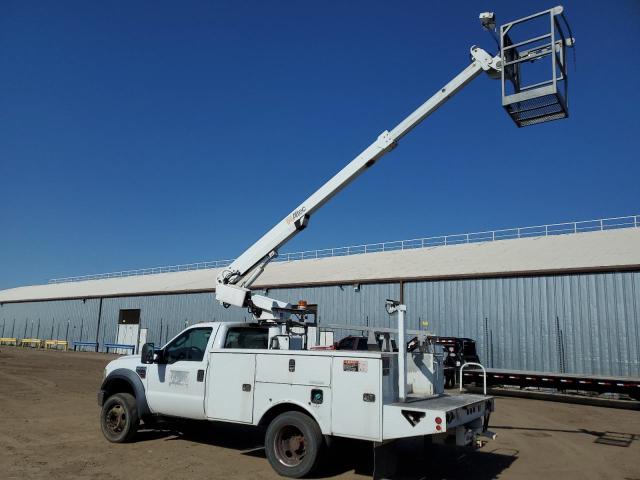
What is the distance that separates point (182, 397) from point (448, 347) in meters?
14.7

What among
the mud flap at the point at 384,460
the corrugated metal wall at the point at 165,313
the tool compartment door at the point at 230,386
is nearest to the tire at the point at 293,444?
the tool compartment door at the point at 230,386

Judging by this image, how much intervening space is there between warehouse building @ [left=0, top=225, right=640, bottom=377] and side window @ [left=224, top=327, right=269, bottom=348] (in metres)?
6.76

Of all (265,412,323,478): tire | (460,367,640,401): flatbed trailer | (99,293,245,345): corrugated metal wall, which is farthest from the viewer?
(99,293,245,345): corrugated metal wall

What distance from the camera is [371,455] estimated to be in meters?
8.22

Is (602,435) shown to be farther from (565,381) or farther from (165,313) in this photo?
(165,313)

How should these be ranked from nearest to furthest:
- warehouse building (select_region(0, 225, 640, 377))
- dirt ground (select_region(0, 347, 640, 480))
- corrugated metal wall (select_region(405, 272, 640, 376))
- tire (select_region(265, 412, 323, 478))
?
tire (select_region(265, 412, 323, 478)), dirt ground (select_region(0, 347, 640, 480)), corrugated metal wall (select_region(405, 272, 640, 376)), warehouse building (select_region(0, 225, 640, 377))

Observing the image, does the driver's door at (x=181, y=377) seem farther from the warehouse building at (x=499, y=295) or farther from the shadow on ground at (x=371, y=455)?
the warehouse building at (x=499, y=295)

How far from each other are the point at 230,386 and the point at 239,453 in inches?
54.5

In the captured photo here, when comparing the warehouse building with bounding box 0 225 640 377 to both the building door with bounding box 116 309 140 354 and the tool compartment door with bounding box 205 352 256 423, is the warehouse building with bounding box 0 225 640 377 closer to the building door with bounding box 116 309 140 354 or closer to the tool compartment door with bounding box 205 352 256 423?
the building door with bounding box 116 309 140 354

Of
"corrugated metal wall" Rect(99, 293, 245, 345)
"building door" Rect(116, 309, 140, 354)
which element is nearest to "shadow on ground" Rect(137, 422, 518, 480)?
"corrugated metal wall" Rect(99, 293, 245, 345)

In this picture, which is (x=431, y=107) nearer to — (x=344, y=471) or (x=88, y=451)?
(x=344, y=471)

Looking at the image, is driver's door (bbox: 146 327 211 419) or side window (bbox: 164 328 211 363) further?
side window (bbox: 164 328 211 363)

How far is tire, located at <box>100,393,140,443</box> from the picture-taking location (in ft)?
28.9

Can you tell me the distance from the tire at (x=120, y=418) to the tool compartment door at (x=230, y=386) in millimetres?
1690
